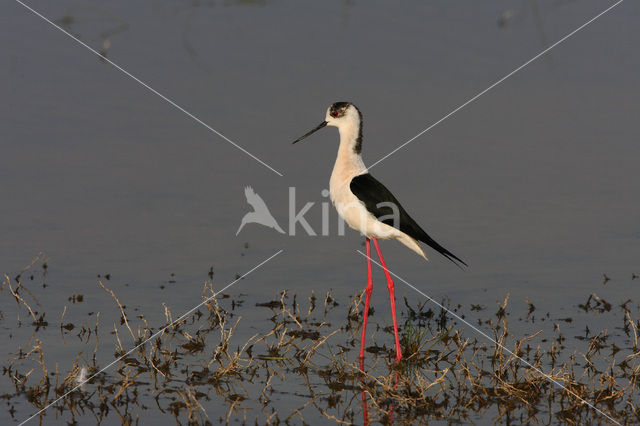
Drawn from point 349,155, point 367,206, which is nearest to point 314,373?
point 367,206

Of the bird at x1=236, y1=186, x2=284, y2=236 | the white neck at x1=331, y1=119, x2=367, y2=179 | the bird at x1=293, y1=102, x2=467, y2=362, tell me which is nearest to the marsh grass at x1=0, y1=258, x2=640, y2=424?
the bird at x1=293, y1=102, x2=467, y2=362

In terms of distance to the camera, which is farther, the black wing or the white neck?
the white neck

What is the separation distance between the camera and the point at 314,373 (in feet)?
20.2

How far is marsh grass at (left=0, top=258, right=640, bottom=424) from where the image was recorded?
18.1 ft

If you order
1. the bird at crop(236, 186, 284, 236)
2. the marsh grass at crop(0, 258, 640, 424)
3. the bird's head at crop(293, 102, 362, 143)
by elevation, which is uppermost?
the bird's head at crop(293, 102, 362, 143)

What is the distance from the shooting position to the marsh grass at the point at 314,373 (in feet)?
18.1

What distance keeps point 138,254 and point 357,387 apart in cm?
276

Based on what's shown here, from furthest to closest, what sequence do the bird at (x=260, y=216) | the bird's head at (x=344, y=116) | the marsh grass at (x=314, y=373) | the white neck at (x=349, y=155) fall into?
the bird at (x=260, y=216) < the bird's head at (x=344, y=116) < the white neck at (x=349, y=155) < the marsh grass at (x=314, y=373)

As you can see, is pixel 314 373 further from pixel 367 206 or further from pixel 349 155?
pixel 349 155

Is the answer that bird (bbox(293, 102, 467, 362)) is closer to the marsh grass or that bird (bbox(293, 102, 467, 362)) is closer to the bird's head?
the bird's head

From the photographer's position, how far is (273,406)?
5.58m

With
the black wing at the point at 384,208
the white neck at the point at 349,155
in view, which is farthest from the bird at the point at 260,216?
the black wing at the point at 384,208

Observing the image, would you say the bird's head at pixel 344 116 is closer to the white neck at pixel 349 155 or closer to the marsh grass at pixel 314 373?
the white neck at pixel 349 155

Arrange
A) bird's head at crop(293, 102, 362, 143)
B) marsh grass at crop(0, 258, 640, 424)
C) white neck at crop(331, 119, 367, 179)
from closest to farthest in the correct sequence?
1. marsh grass at crop(0, 258, 640, 424)
2. white neck at crop(331, 119, 367, 179)
3. bird's head at crop(293, 102, 362, 143)
